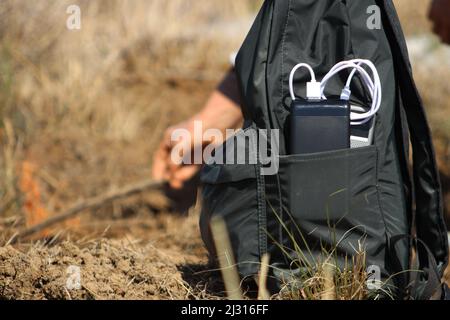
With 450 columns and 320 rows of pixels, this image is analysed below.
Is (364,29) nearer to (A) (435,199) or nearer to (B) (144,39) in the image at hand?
(A) (435,199)

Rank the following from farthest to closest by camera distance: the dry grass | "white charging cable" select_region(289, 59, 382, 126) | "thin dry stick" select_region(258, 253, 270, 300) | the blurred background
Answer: the dry grass
the blurred background
"white charging cable" select_region(289, 59, 382, 126)
"thin dry stick" select_region(258, 253, 270, 300)

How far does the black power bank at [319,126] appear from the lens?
1.89 meters

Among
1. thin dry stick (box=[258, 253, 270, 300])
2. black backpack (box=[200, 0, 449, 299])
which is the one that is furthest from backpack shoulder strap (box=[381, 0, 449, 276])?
thin dry stick (box=[258, 253, 270, 300])

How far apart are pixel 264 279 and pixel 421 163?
0.56 m

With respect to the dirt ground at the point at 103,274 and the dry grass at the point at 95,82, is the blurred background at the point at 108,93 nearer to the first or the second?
the dry grass at the point at 95,82

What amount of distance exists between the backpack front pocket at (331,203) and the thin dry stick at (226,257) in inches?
6.5

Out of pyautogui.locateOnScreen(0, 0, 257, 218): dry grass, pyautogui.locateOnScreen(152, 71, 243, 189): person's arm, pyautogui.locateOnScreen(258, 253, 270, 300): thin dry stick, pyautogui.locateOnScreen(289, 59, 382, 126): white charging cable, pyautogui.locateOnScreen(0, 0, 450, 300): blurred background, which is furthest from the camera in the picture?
pyautogui.locateOnScreen(0, 0, 257, 218): dry grass

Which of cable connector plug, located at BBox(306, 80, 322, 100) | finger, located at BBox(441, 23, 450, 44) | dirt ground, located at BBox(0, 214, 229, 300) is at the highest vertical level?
finger, located at BBox(441, 23, 450, 44)

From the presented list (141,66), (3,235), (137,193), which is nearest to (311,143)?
(3,235)

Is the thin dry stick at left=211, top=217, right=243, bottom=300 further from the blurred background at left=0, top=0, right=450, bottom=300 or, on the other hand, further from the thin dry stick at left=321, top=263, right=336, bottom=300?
the blurred background at left=0, top=0, right=450, bottom=300

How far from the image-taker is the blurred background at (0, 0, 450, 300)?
380 centimetres

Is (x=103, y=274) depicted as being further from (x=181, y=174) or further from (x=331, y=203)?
(x=181, y=174)

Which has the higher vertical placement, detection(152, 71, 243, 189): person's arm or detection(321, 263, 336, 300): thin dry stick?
detection(152, 71, 243, 189): person's arm

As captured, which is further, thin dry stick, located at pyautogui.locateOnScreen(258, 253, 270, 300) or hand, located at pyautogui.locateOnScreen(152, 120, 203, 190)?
hand, located at pyautogui.locateOnScreen(152, 120, 203, 190)
